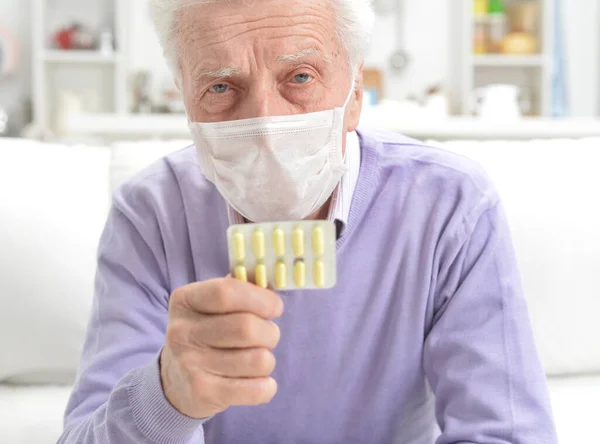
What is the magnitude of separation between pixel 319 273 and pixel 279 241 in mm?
49

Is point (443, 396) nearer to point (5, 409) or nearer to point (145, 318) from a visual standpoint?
point (145, 318)

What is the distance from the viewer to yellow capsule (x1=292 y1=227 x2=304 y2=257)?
71cm

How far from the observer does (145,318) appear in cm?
104

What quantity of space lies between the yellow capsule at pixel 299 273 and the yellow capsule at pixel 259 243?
3 cm

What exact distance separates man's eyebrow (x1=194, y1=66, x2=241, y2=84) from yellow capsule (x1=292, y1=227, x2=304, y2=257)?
0.28 metres

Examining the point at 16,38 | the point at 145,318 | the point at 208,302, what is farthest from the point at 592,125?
the point at 16,38

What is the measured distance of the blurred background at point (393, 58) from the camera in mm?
4730

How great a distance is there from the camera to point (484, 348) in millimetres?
955

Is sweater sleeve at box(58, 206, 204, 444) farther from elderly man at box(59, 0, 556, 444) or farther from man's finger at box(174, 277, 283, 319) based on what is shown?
man's finger at box(174, 277, 283, 319)

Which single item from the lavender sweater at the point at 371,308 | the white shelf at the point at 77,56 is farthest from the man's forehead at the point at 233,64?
the white shelf at the point at 77,56

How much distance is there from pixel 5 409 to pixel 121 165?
0.51 meters

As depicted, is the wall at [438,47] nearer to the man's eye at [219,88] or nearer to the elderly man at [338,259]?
the elderly man at [338,259]

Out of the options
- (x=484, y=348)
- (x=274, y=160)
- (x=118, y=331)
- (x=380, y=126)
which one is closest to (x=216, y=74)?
(x=274, y=160)

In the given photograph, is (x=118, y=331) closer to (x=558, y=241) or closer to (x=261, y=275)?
(x=261, y=275)
